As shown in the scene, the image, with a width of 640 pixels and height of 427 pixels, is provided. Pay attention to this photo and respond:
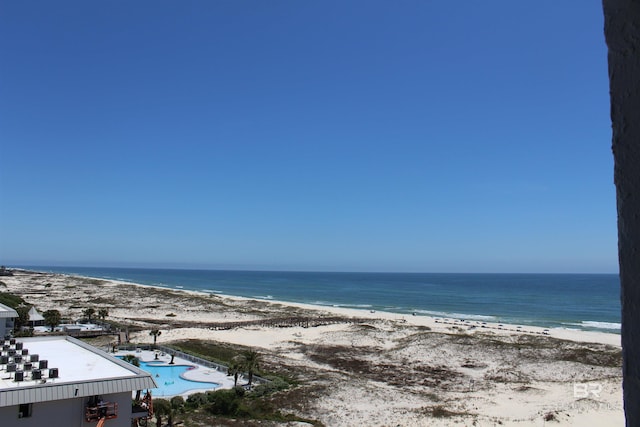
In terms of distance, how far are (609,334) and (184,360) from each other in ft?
147

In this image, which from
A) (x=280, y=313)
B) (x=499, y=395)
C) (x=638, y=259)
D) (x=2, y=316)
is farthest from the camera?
(x=280, y=313)

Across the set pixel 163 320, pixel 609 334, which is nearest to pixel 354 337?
pixel 163 320

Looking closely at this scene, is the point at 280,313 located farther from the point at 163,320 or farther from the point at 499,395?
the point at 499,395

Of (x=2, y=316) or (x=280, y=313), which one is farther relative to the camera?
(x=280, y=313)

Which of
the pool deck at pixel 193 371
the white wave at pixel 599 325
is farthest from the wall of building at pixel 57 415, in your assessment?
the white wave at pixel 599 325

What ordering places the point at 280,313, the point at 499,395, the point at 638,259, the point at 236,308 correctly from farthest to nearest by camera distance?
the point at 236,308
the point at 280,313
the point at 499,395
the point at 638,259

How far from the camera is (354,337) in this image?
45812mm

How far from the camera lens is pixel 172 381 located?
26.9 metres

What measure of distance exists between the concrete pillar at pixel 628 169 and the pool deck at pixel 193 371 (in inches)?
974

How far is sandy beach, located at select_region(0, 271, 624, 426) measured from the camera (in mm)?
22812

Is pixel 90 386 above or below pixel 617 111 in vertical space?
below

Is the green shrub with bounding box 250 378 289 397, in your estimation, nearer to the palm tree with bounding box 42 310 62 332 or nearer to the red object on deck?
the red object on deck

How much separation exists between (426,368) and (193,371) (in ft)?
50.0

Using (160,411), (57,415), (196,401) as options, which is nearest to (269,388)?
(196,401)
